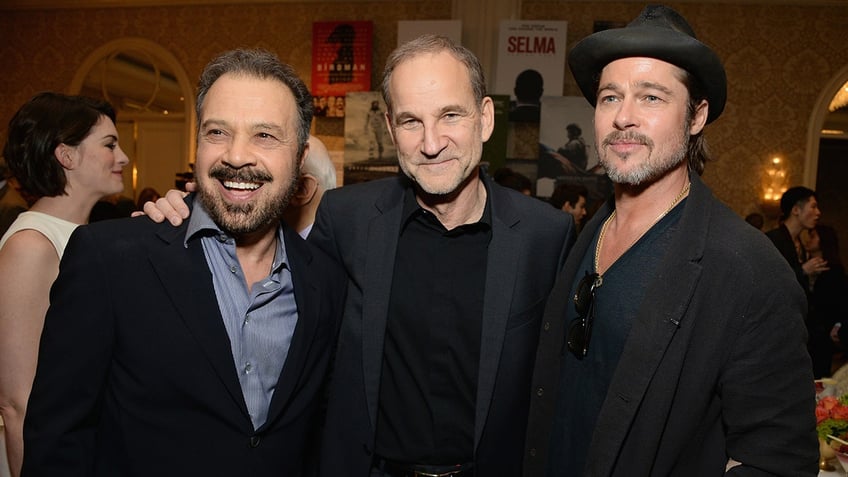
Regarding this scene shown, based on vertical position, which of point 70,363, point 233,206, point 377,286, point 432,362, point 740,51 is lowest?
point 432,362

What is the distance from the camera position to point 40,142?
7.13ft

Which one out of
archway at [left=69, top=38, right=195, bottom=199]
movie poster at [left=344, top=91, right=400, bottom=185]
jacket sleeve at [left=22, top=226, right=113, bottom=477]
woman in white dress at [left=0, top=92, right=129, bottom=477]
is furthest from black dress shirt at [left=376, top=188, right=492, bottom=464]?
archway at [left=69, top=38, right=195, bottom=199]

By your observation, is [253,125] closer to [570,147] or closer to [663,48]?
[663,48]

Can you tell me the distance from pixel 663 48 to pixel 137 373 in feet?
5.02

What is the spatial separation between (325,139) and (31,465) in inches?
293

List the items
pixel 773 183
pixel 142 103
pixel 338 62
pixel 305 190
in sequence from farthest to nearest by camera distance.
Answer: pixel 142 103, pixel 338 62, pixel 773 183, pixel 305 190

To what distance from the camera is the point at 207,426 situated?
1.39 meters

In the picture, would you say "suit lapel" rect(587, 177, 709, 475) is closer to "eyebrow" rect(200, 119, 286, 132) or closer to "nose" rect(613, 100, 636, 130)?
"nose" rect(613, 100, 636, 130)

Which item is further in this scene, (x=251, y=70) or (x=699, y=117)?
(x=699, y=117)

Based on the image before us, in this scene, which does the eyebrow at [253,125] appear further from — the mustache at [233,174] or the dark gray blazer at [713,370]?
the dark gray blazer at [713,370]

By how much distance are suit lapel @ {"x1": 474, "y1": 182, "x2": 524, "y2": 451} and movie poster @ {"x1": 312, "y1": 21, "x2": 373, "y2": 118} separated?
6.69 metres

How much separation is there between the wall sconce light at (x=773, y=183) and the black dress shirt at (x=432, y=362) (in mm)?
7443

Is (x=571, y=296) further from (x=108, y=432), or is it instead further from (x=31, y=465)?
(x=31, y=465)

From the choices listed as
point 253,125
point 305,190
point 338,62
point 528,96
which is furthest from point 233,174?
point 338,62
